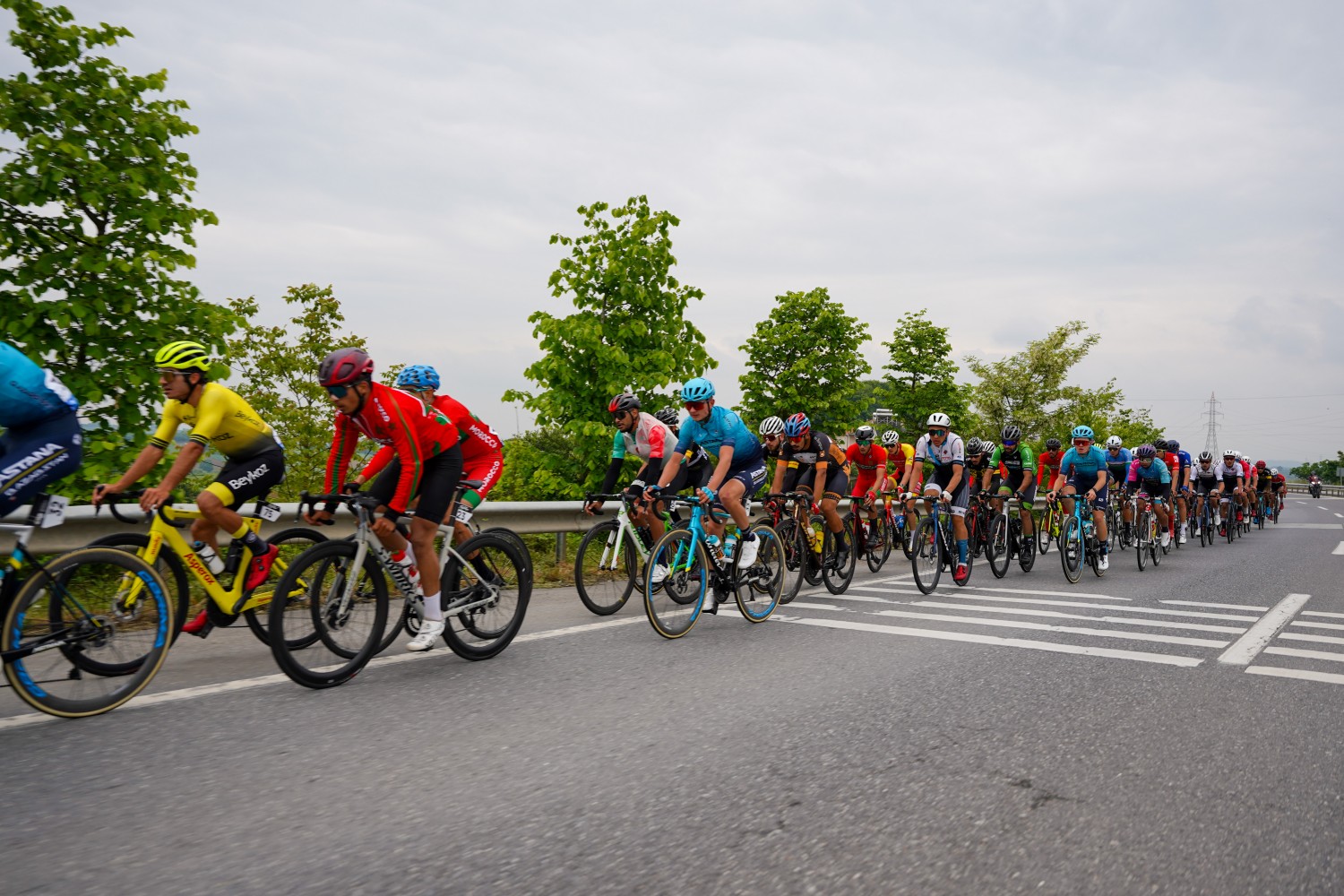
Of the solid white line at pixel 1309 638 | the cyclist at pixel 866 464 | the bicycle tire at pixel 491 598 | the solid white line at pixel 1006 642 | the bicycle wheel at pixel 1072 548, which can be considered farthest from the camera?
the cyclist at pixel 866 464

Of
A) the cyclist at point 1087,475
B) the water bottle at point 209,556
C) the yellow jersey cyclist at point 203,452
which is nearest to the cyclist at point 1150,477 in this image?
the cyclist at point 1087,475

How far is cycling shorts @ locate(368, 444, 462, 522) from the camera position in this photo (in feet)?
18.3

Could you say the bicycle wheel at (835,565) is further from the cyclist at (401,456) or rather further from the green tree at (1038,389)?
the green tree at (1038,389)

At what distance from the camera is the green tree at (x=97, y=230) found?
321 inches

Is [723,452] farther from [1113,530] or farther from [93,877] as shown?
[1113,530]

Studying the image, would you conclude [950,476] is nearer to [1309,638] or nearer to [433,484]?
[1309,638]

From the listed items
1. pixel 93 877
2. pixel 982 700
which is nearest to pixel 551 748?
pixel 93 877

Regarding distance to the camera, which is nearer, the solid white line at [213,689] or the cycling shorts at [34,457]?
the solid white line at [213,689]

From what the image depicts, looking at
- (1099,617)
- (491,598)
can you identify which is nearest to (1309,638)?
(1099,617)

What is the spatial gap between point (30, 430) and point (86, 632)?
104cm

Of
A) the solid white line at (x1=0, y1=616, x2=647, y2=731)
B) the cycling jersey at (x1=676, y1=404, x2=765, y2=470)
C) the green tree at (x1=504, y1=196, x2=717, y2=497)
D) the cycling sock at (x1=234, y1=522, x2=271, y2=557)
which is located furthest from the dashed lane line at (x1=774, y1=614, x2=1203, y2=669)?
the green tree at (x1=504, y1=196, x2=717, y2=497)

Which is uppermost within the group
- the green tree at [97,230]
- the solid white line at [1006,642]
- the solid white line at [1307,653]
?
the green tree at [97,230]

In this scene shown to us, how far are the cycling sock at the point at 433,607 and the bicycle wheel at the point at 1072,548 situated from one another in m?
8.55

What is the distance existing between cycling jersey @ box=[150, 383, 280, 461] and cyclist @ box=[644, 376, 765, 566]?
2.89 meters
